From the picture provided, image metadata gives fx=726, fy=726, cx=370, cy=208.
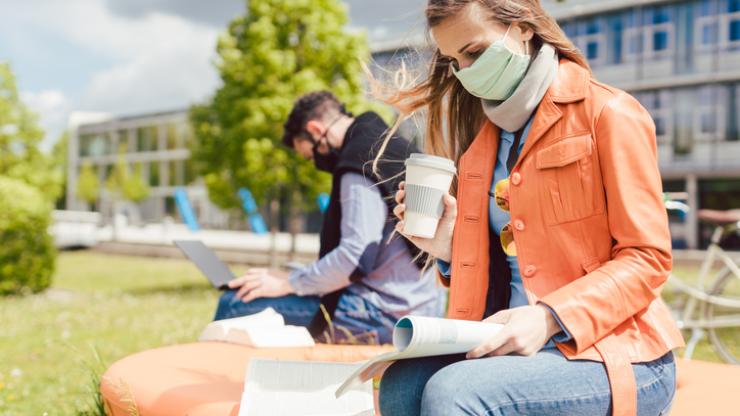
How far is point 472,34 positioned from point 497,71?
120mm

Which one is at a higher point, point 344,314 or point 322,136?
point 322,136

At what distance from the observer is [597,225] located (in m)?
1.75

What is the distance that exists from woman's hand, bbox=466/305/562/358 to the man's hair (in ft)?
7.72

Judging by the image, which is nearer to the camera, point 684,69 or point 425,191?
point 425,191

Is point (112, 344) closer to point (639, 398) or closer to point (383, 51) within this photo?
point (639, 398)

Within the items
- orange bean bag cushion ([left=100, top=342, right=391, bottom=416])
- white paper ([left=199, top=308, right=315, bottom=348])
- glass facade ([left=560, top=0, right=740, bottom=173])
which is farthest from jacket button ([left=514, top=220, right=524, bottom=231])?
glass facade ([left=560, top=0, right=740, bottom=173])

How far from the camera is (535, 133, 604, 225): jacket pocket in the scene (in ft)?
5.75

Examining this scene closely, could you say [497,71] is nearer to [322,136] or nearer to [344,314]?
[344,314]

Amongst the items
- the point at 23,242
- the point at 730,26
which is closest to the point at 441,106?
the point at 23,242

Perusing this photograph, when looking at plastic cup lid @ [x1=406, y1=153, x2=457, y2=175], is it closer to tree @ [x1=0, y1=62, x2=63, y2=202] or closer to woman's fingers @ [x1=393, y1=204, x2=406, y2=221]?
woman's fingers @ [x1=393, y1=204, x2=406, y2=221]

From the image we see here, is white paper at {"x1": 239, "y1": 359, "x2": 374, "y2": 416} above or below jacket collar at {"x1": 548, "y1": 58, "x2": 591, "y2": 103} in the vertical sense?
below

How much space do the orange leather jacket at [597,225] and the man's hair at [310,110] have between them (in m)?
1.95

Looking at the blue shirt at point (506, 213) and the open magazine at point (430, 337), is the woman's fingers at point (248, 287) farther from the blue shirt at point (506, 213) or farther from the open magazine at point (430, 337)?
the open magazine at point (430, 337)

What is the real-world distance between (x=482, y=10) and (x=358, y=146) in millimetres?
1647
